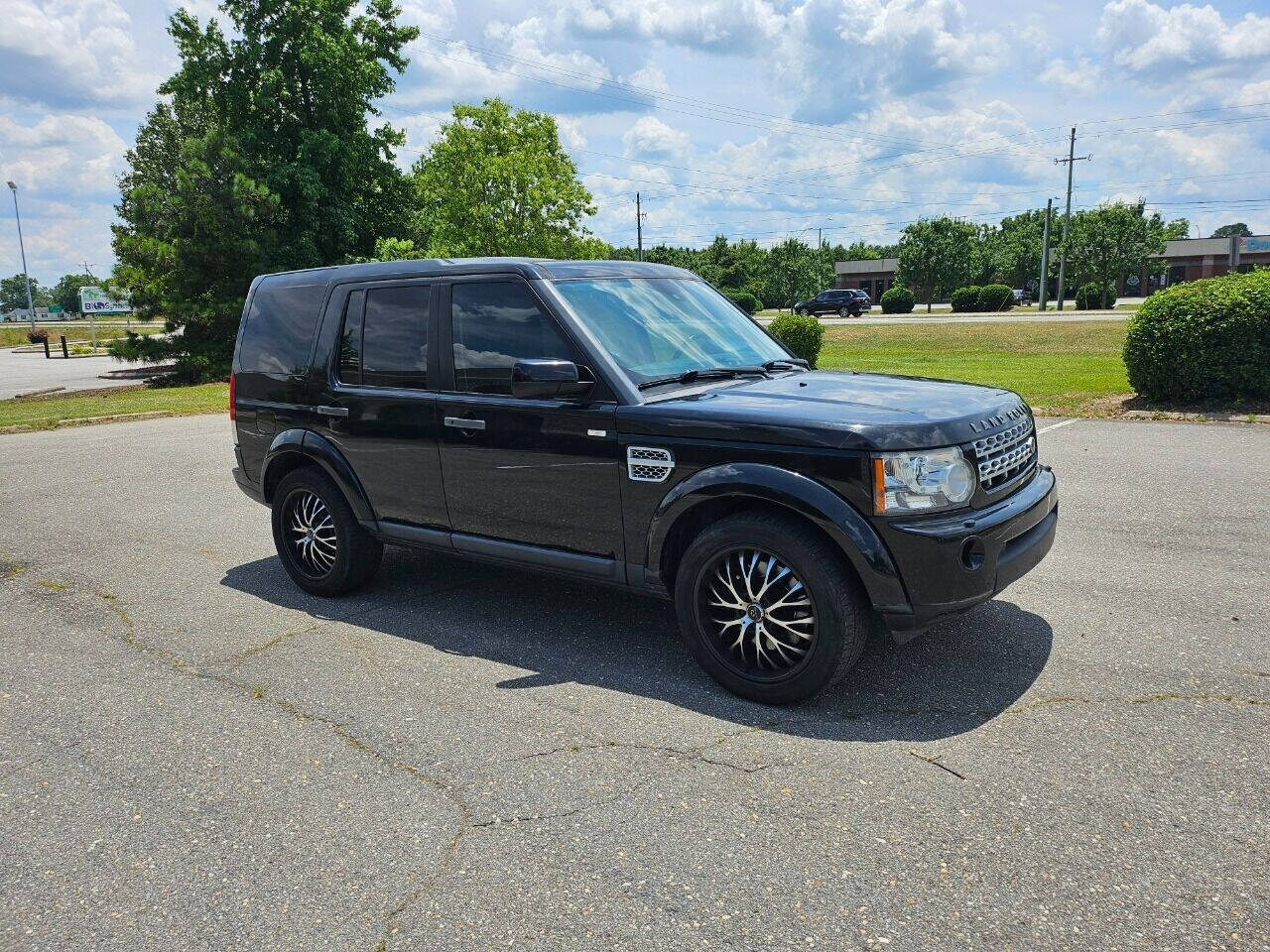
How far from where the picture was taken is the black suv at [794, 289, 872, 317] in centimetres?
5216

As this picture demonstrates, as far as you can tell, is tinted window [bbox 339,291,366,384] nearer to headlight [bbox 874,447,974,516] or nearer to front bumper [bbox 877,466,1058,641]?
headlight [bbox 874,447,974,516]

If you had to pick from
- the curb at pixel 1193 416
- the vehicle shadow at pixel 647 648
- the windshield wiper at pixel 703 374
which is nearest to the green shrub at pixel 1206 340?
the curb at pixel 1193 416

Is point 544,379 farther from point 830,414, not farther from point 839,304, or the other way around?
point 839,304

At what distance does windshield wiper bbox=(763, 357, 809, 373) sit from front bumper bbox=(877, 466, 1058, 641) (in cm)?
155

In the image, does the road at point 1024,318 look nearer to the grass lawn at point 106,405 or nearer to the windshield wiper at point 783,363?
the grass lawn at point 106,405

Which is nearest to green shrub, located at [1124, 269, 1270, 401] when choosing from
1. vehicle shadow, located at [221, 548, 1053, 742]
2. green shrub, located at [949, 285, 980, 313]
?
vehicle shadow, located at [221, 548, 1053, 742]

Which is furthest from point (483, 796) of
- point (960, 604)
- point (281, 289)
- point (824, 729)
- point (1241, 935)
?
point (281, 289)

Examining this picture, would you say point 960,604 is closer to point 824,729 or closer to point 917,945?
point 824,729

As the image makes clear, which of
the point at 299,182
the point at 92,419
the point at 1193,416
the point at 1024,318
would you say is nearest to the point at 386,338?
the point at 1193,416

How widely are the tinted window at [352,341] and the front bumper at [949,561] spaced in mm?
3269

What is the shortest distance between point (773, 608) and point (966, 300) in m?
57.9

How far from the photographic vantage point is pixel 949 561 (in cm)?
377

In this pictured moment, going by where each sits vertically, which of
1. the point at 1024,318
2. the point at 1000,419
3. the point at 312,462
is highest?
the point at 1000,419

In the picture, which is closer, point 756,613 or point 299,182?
point 756,613
